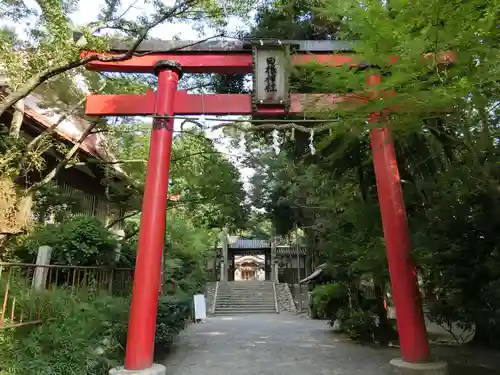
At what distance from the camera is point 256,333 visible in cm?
1123

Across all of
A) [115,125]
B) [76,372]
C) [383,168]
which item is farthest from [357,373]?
[115,125]

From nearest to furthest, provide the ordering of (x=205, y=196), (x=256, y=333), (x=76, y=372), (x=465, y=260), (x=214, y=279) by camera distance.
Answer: (x=76, y=372), (x=465, y=260), (x=205, y=196), (x=256, y=333), (x=214, y=279)

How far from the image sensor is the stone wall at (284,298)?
21459mm

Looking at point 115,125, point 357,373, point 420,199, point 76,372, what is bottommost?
point 357,373

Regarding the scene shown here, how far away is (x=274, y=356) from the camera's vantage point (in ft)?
24.6

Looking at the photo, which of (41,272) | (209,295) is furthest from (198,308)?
(41,272)

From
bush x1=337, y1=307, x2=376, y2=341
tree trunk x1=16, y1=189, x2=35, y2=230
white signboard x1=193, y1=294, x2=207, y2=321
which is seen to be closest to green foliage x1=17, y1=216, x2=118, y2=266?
tree trunk x1=16, y1=189, x2=35, y2=230

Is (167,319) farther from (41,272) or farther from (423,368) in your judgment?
(423,368)

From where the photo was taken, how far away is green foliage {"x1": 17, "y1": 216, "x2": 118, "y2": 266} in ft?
21.3

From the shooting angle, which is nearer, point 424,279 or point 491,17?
point 491,17

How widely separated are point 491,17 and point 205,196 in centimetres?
785

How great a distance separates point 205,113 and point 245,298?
18.2 m

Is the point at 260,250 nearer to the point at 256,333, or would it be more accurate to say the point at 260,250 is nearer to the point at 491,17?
the point at 256,333

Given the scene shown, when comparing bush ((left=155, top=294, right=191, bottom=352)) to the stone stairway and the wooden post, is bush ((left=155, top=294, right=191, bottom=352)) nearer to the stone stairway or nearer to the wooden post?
the wooden post
